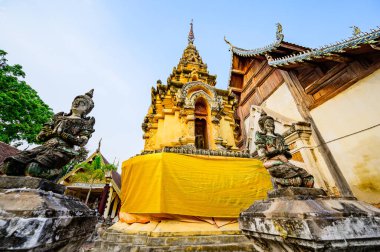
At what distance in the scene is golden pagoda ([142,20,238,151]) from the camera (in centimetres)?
670

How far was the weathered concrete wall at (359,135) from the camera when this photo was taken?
5309 mm

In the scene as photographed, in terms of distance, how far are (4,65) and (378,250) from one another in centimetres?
2212

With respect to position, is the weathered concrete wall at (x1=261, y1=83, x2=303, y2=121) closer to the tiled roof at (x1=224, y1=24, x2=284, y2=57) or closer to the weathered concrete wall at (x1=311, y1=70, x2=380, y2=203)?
the weathered concrete wall at (x1=311, y1=70, x2=380, y2=203)

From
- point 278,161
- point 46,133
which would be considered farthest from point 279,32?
point 46,133

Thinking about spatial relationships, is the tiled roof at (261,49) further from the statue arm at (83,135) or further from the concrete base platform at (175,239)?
the statue arm at (83,135)

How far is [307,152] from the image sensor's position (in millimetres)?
6887

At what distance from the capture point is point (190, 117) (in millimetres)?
6797

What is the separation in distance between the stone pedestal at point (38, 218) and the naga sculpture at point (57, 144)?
134 mm

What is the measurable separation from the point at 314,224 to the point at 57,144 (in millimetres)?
2880

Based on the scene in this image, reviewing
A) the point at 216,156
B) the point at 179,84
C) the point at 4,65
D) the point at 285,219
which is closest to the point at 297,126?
the point at 216,156

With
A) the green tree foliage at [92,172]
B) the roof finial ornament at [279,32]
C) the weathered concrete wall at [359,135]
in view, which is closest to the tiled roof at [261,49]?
the roof finial ornament at [279,32]

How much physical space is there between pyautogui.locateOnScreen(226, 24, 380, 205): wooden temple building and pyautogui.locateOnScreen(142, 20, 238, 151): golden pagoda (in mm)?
2870

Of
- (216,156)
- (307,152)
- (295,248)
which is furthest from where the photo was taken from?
(307,152)

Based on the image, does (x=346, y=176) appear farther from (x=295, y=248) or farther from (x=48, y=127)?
(x=48, y=127)
